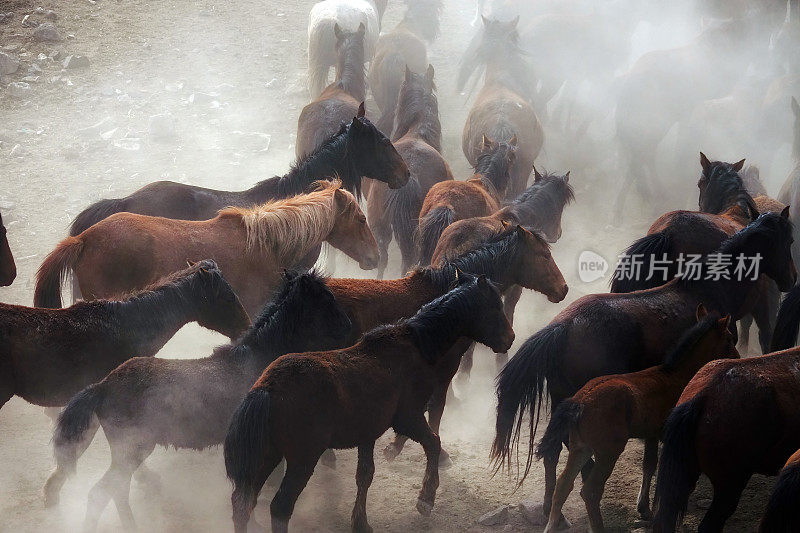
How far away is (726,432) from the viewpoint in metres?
4.30

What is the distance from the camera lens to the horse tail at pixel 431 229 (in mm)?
6996

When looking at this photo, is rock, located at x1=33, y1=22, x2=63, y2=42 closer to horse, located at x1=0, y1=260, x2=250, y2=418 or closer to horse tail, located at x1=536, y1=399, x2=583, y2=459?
horse, located at x1=0, y1=260, x2=250, y2=418

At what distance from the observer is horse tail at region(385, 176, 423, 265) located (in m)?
7.90

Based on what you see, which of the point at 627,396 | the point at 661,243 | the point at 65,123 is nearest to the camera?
the point at 627,396

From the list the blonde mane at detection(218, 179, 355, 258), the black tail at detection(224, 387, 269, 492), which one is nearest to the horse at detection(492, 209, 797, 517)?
the black tail at detection(224, 387, 269, 492)

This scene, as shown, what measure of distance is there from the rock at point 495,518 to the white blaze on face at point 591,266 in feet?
13.9

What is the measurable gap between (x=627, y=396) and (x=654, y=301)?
39.0 inches

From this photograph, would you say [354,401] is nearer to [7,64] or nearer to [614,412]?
[614,412]

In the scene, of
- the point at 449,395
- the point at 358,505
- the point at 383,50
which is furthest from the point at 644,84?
the point at 358,505

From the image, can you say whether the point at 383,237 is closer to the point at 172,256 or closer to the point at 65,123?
the point at 172,256

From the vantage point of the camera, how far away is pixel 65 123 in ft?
36.2

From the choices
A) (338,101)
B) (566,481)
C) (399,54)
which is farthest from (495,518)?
(399,54)

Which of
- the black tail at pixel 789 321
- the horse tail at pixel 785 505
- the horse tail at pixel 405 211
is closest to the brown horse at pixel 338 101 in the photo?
the horse tail at pixel 405 211

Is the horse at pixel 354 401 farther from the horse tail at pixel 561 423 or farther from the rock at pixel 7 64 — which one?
the rock at pixel 7 64
